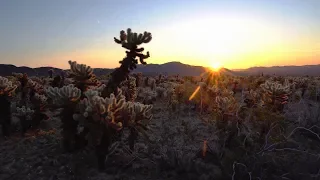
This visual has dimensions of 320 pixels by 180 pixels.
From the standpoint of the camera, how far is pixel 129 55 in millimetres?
6262

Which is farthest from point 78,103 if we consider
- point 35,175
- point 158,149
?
point 158,149

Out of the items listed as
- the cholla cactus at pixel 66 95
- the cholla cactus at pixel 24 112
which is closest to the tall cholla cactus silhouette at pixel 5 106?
the cholla cactus at pixel 24 112

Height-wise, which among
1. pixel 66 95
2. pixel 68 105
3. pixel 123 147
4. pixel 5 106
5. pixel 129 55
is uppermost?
pixel 129 55

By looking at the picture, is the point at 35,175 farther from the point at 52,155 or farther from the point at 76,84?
the point at 76,84

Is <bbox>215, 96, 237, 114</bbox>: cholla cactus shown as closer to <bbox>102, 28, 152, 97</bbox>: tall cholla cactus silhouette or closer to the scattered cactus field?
the scattered cactus field

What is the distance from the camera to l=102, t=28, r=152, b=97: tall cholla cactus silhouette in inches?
238

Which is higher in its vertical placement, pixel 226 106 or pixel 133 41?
A: pixel 133 41

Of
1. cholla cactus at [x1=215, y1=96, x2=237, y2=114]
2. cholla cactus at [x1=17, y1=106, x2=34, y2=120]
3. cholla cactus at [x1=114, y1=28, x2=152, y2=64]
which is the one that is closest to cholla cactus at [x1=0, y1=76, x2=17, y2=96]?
cholla cactus at [x1=17, y1=106, x2=34, y2=120]

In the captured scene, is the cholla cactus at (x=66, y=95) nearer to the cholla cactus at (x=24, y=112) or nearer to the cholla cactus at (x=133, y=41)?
the cholla cactus at (x=133, y=41)

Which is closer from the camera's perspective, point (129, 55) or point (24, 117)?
point (129, 55)

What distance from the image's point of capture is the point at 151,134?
28.4 feet

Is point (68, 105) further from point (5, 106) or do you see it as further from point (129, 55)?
point (5, 106)

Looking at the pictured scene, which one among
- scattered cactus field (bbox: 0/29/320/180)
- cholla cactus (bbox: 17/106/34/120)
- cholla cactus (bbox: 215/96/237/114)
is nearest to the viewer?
scattered cactus field (bbox: 0/29/320/180)

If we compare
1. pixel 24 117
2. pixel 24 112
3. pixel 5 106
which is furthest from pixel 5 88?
pixel 24 117
